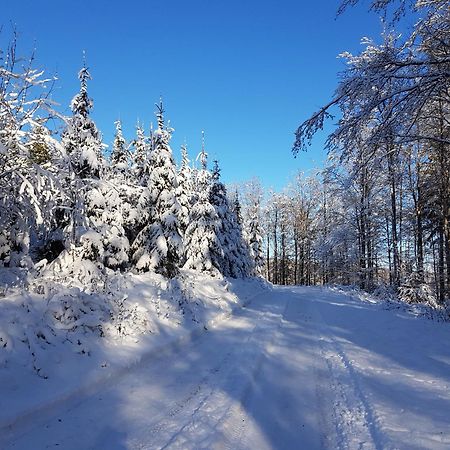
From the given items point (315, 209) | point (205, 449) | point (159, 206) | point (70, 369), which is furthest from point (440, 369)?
point (315, 209)

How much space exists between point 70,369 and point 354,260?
25.9 metres

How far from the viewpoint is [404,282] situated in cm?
1675

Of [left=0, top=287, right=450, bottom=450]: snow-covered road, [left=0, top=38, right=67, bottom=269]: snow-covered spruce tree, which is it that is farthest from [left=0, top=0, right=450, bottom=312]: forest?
[left=0, top=287, right=450, bottom=450]: snow-covered road

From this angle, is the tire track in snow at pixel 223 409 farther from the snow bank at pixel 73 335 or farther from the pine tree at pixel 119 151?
the pine tree at pixel 119 151

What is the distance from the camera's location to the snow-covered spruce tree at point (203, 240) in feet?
73.1

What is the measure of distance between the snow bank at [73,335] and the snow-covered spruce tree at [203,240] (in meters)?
11.7

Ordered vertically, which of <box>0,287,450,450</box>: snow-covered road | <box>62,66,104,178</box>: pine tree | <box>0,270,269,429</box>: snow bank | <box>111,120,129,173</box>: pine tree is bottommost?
<box>0,287,450,450</box>: snow-covered road

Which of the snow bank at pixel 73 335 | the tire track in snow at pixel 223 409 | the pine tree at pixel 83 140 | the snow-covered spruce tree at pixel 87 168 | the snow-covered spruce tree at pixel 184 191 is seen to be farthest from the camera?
the snow-covered spruce tree at pixel 184 191

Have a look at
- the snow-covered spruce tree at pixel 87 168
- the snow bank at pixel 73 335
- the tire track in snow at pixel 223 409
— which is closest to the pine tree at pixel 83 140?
the snow-covered spruce tree at pixel 87 168

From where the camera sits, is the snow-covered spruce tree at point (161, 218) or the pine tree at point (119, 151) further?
the pine tree at point (119, 151)

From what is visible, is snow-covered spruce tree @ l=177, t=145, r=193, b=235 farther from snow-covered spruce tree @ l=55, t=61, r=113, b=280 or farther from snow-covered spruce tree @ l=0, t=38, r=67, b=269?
snow-covered spruce tree @ l=0, t=38, r=67, b=269

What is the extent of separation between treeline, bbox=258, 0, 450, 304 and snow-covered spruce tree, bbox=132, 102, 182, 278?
7.80 metres

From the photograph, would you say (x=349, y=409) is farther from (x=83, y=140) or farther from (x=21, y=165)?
(x=83, y=140)

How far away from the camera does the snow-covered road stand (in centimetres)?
389
